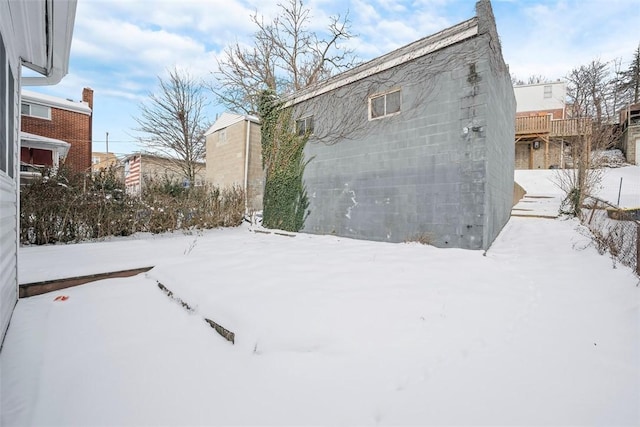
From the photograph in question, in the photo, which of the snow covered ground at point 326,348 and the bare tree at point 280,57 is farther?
the bare tree at point 280,57

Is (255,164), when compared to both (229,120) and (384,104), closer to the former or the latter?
(229,120)

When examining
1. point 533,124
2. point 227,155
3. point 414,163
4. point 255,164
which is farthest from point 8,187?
point 533,124

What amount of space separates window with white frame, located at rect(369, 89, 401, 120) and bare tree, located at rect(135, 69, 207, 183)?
1294 cm

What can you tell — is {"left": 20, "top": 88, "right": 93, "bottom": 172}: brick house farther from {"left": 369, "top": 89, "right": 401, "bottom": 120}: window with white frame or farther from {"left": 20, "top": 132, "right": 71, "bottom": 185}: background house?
{"left": 369, "top": 89, "right": 401, "bottom": 120}: window with white frame

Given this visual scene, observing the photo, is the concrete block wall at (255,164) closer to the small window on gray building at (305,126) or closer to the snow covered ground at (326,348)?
the small window on gray building at (305,126)

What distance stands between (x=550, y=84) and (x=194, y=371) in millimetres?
28009

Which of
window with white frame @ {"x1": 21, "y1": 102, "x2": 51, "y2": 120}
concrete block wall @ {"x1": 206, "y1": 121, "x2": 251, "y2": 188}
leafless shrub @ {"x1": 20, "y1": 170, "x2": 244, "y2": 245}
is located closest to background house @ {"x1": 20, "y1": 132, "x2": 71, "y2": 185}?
window with white frame @ {"x1": 21, "y1": 102, "x2": 51, "y2": 120}

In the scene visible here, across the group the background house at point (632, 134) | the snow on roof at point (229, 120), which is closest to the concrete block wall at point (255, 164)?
the snow on roof at point (229, 120)

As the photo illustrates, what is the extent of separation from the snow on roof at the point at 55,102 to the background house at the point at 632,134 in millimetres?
30493

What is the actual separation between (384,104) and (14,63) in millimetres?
6203

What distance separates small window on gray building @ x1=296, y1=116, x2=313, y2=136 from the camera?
8663 millimetres

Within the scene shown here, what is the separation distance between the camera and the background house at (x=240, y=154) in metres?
13.9

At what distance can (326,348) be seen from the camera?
6.91 ft

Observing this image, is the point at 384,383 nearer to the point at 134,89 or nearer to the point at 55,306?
the point at 55,306
